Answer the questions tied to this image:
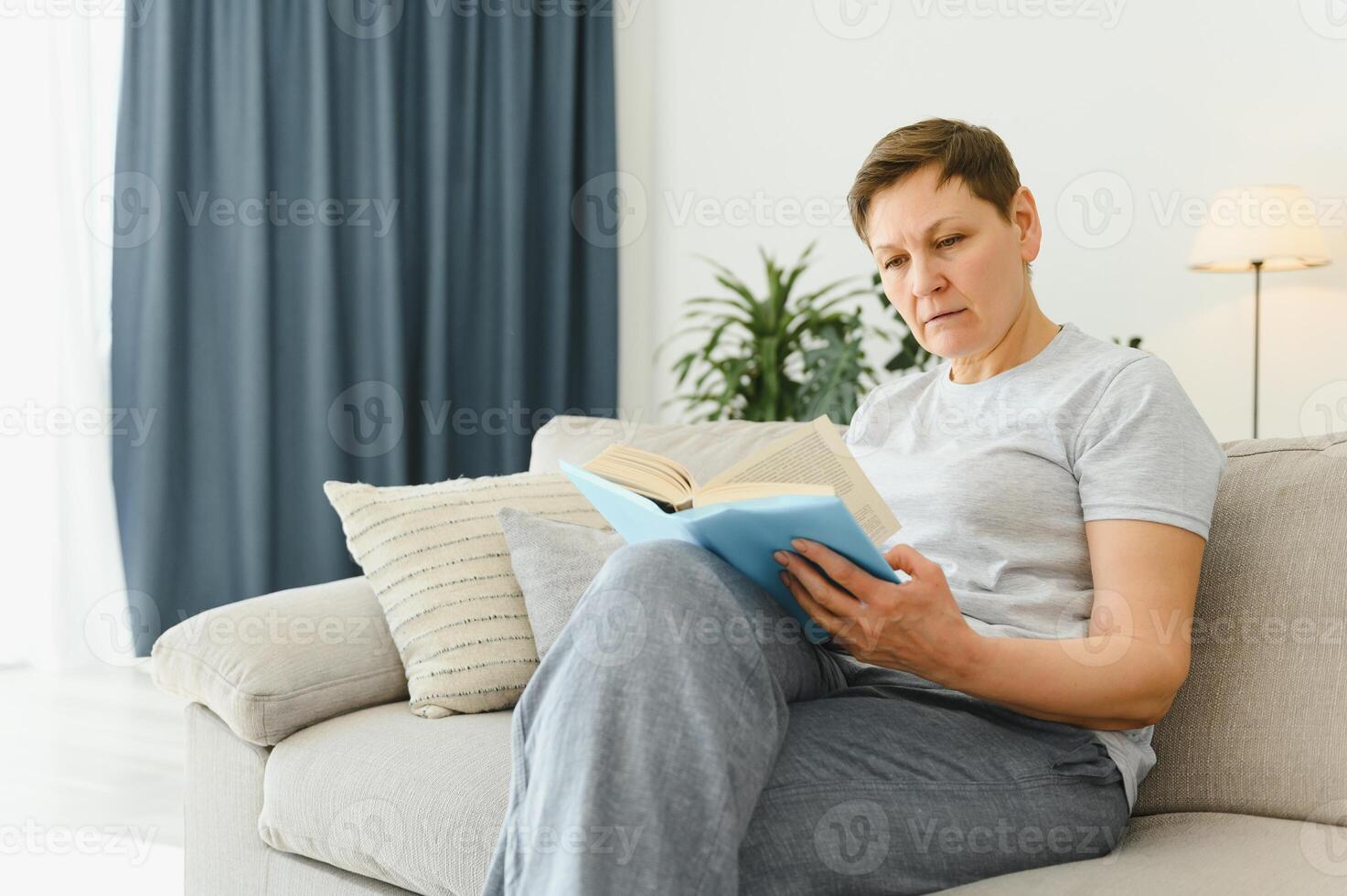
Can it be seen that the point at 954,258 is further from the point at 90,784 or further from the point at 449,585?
the point at 90,784

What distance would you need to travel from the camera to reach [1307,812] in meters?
1.19

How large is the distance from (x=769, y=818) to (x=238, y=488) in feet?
9.40

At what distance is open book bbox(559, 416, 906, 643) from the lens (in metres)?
0.95

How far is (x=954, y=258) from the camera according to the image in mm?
1324

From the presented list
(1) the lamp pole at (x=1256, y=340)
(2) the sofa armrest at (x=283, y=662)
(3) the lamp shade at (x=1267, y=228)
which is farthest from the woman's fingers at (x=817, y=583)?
(1) the lamp pole at (x=1256, y=340)

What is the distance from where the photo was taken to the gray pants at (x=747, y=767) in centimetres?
89

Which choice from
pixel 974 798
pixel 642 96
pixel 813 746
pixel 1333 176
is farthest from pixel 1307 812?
pixel 642 96

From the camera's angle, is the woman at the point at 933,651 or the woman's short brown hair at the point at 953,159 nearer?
the woman at the point at 933,651

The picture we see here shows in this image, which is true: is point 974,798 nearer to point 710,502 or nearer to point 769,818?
point 769,818

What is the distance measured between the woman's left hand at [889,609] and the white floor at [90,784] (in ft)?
4.85

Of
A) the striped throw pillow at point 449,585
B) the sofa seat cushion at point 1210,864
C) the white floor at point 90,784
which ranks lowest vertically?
the white floor at point 90,784

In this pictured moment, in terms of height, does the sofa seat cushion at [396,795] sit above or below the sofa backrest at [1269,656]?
below

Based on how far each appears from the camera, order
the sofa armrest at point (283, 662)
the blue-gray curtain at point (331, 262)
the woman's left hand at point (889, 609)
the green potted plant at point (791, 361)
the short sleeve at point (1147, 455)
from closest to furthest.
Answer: the woman's left hand at point (889, 609)
the short sleeve at point (1147, 455)
the sofa armrest at point (283, 662)
the green potted plant at point (791, 361)
the blue-gray curtain at point (331, 262)

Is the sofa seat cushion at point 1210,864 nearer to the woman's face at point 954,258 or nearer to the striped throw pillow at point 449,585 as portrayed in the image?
the woman's face at point 954,258
